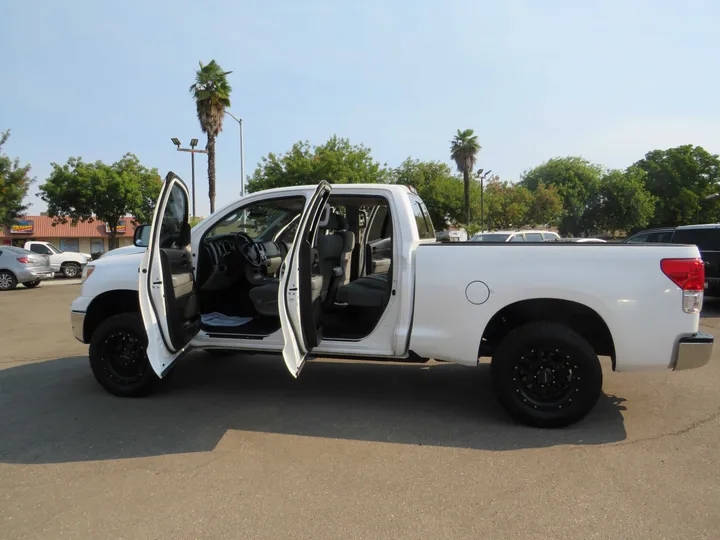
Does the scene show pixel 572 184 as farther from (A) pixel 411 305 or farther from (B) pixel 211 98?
(A) pixel 411 305

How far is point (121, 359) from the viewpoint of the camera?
485 cm

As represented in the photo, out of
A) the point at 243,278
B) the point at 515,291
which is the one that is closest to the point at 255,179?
the point at 243,278

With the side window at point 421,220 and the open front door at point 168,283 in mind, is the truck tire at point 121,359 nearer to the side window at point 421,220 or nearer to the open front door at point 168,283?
the open front door at point 168,283

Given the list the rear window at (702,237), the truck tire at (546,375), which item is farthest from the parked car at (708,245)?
the truck tire at (546,375)

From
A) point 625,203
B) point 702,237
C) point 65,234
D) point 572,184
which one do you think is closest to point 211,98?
point 702,237

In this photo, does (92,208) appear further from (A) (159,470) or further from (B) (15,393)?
(A) (159,470)

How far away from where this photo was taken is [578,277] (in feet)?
12.7

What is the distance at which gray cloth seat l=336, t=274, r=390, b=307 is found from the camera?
4709 millimetres

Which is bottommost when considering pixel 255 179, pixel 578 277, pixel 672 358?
pixel 672 358

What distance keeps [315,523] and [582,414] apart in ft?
7.63

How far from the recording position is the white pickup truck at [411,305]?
383 cm

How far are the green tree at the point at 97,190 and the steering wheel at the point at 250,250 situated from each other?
1086 inches

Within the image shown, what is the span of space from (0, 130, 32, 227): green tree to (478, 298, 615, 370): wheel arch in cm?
2402

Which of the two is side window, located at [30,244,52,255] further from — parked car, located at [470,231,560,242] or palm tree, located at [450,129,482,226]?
palm tree, located at [450,129,482,226]
